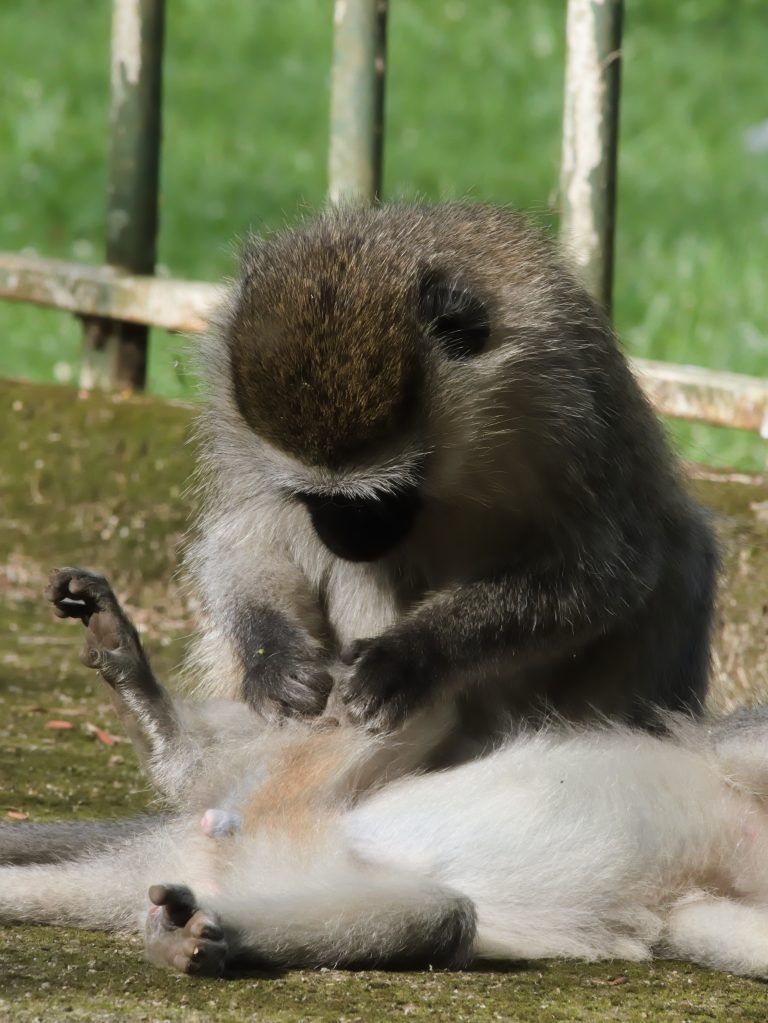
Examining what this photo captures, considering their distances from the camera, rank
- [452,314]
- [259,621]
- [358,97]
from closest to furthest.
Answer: [452,314], [259,621], [358,97]

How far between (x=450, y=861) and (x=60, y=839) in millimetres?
796

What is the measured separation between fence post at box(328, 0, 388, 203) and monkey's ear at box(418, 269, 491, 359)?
7.78ft

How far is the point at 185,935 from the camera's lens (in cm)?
278

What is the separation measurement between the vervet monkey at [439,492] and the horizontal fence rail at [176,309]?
143 centimetres

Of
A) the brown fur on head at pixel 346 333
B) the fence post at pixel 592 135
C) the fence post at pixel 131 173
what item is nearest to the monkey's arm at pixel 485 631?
the brown fur on head at pixel 346 333

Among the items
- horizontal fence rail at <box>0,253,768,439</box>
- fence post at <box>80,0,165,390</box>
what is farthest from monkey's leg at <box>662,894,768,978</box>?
fence post at <box>80,0,165,390</box>

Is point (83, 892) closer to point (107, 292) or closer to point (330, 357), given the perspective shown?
point (330, 357)

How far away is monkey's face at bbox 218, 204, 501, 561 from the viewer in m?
3.46

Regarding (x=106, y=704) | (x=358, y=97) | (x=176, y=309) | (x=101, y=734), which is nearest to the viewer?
(x=101, y=734)

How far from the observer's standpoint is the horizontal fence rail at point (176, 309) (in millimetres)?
5648

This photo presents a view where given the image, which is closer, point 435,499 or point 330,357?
point 330,357

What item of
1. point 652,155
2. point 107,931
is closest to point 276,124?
point 652,155

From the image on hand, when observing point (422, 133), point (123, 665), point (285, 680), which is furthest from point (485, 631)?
point (422, 133)

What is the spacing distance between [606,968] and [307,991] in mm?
587
